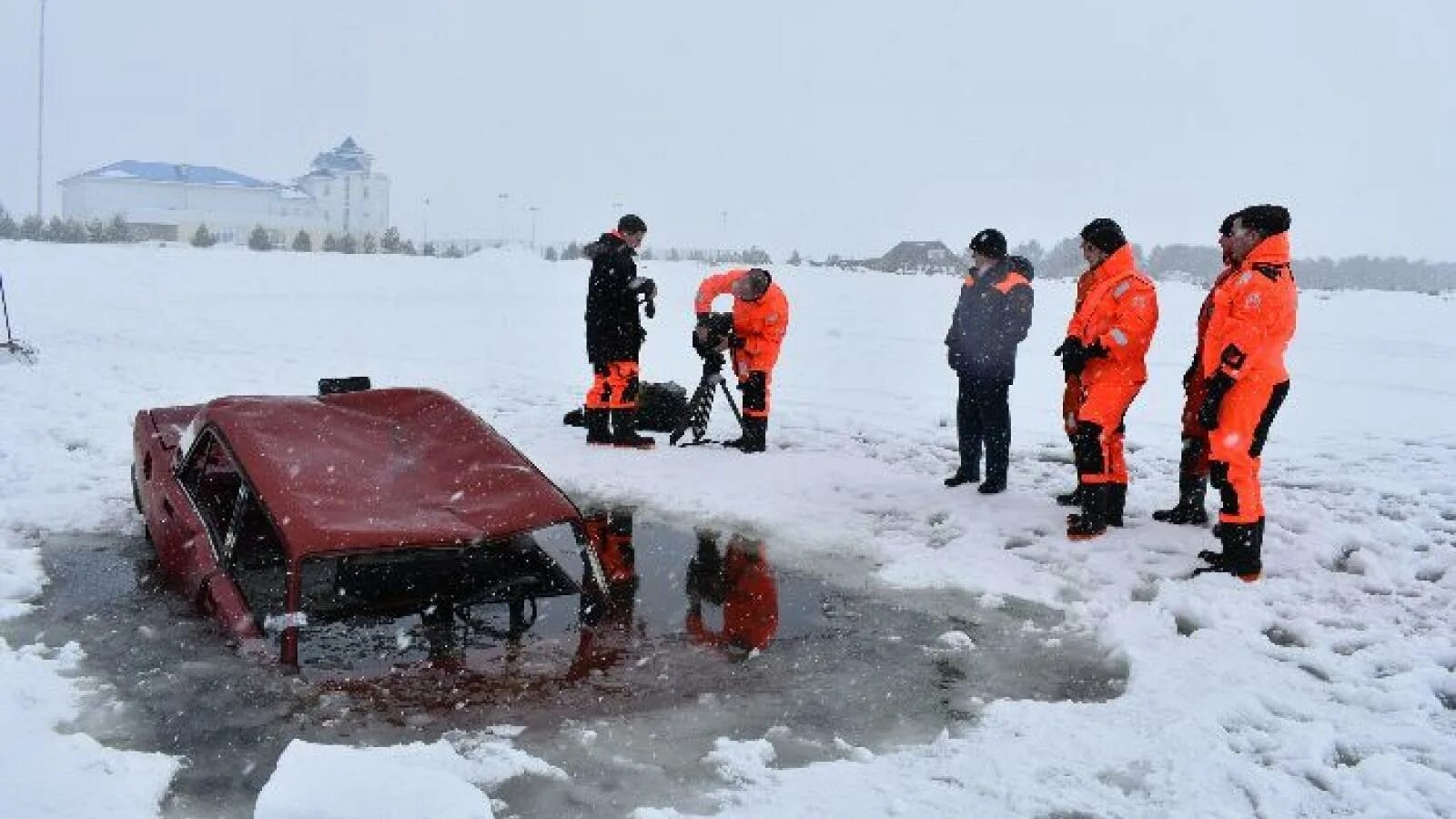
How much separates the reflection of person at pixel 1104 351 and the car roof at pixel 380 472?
3526 millimetres

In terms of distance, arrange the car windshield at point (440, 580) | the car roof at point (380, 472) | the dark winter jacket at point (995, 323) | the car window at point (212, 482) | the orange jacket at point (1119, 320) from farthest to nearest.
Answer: the dark winter jacket at point (995, 323) < the orange jacket at point (1119, 320) < the car window at point (212, 482) < the car windshield at point (440, 580) < the car roof at point (380, 472)

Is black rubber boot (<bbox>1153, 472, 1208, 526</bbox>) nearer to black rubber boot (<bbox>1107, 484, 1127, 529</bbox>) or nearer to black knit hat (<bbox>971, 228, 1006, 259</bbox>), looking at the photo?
black rubber boot (<bbox>1107, 484, 1127, 529</bbox>)

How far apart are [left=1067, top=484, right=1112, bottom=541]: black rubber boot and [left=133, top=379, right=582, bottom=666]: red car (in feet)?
11.2

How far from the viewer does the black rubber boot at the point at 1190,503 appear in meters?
7.08

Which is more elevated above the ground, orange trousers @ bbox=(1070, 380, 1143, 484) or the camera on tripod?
the camera on tripod

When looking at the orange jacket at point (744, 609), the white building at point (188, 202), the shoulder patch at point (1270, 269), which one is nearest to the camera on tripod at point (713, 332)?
the orange jacket at point (744, 609)

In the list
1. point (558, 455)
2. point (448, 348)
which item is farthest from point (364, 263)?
point (558, 455)

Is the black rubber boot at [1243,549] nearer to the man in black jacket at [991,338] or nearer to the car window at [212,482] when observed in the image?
the man in black jacket at [991,338]

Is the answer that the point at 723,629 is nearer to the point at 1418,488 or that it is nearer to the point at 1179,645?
the point at 1179,645

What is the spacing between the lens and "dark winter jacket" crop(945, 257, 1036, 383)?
755 cm

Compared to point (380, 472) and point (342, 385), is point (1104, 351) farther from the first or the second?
point (342, 385)

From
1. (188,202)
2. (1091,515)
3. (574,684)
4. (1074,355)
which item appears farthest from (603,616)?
(188,202)

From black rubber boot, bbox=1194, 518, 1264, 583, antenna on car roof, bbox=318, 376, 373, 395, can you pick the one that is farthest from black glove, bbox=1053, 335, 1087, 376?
antenna on car roof, bbox=318, 376, 373, 395

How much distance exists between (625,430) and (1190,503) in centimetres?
451
